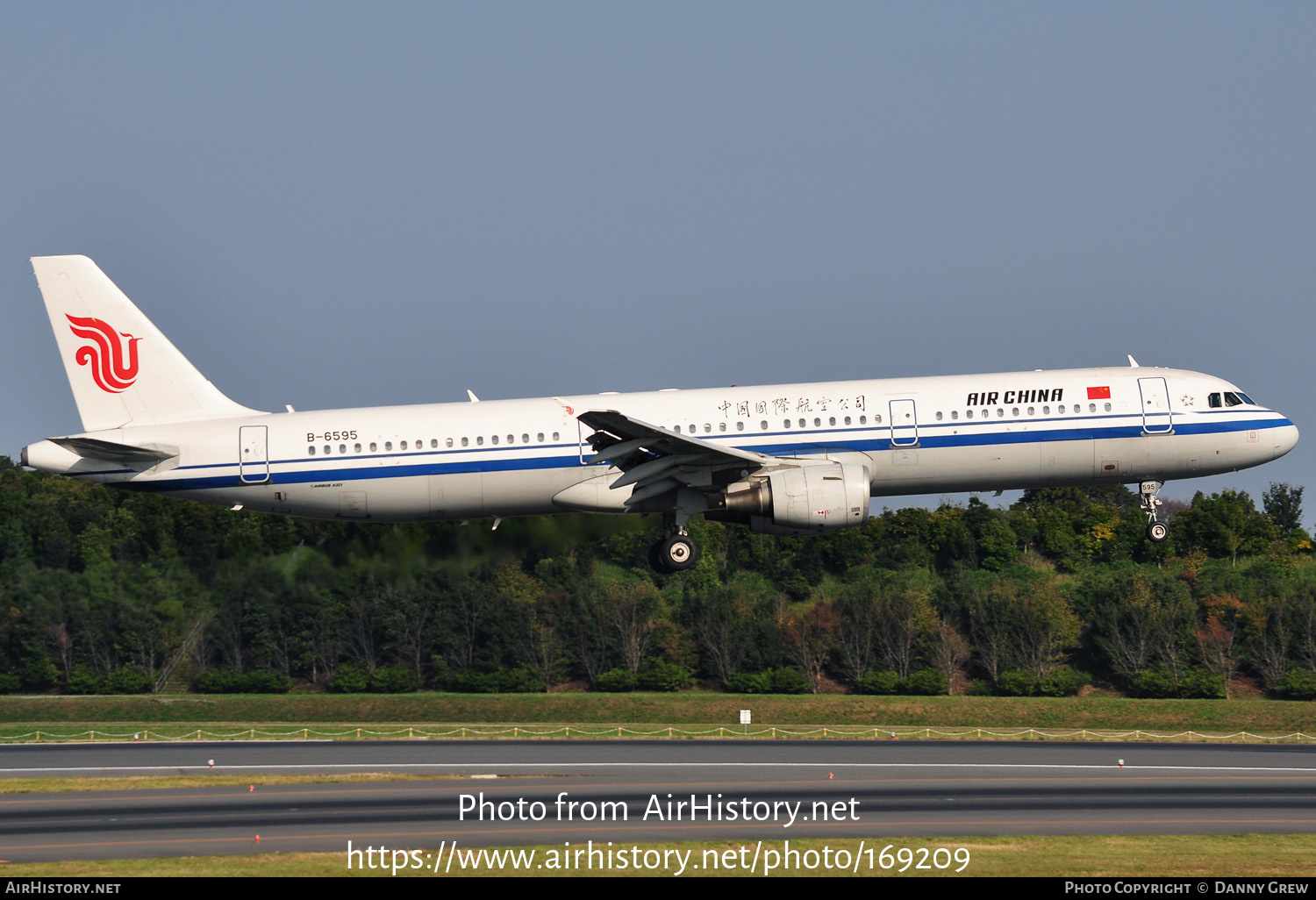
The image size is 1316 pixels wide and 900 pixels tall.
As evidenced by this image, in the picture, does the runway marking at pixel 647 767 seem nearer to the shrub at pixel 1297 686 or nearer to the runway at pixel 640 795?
the runway at pixel 640 795

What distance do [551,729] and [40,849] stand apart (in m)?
22.9

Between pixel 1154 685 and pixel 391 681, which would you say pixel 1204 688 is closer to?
pixel 1154 685

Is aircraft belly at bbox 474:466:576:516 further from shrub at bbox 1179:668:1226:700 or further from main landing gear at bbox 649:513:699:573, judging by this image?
shrub at bbox 1179:668:1226:700

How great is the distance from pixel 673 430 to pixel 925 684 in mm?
27750

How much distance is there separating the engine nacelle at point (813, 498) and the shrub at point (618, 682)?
25.6 m

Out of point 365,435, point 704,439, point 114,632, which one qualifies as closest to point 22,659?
point 114,632

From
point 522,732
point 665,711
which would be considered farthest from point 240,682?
point 665,711

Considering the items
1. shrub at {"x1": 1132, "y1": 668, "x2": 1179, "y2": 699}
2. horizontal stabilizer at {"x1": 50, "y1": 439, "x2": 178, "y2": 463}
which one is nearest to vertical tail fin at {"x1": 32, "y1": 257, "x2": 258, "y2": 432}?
horizontal stabilizer at {"x1": 50, "y1": 439, "x2": 178, "y2": 463}

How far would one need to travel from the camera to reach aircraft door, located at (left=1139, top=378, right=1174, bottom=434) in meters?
38.9

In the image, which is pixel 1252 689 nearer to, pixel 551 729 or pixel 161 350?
pixel 551 729

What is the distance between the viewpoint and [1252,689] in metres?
62.9

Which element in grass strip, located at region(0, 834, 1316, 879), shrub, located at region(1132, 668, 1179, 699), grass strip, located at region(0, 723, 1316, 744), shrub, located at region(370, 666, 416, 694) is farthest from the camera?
shrub, located at region(1132, 668, 1179, 699)

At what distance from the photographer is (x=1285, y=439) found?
40312mm

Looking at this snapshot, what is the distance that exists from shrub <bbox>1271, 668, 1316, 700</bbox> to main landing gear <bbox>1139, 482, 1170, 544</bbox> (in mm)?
25219
